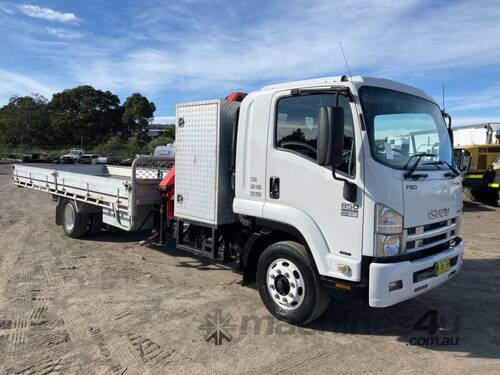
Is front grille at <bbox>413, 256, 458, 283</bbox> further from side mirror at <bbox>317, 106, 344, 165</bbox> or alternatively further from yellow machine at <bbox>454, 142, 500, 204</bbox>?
yellow machine at <bbox>454, 142, 500, 204</bbox>

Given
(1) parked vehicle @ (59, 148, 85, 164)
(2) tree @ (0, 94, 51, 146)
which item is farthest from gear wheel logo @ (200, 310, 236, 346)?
(2) tree @ (0, 94, 51, 146)

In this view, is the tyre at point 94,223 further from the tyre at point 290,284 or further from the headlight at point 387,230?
the headlight at point 387,230

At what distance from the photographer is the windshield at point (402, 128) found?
3975 mm

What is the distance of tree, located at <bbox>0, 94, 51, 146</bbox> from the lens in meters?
64.6

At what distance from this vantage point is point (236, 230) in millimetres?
5512

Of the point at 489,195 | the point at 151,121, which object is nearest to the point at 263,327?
the point at 489,195

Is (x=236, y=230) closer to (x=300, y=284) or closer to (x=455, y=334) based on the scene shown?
(x=300, y=284)

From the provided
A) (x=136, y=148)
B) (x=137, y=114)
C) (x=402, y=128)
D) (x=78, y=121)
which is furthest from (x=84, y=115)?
(x=402, y=128)

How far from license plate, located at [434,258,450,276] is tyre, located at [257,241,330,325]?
A: 1.08m

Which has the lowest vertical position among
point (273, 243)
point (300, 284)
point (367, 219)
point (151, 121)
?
point (300, 284)

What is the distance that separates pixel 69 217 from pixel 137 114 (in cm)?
7526

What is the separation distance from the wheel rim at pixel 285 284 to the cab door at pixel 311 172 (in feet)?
1.86

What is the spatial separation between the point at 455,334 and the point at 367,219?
179cm

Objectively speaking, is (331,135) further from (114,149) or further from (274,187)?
(114,149)
